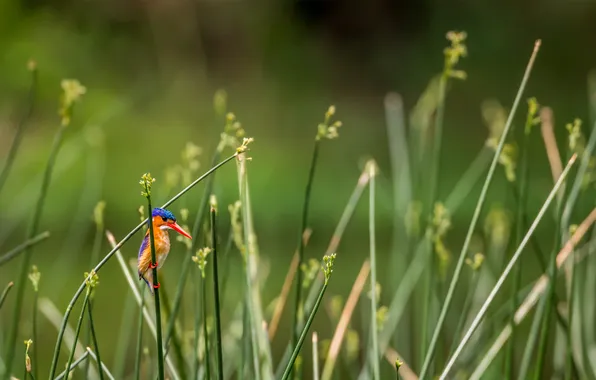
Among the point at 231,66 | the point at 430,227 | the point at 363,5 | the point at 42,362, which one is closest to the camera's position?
the point at 430,227

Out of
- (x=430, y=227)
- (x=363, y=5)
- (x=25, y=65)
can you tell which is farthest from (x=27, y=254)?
(x=363, y=5)

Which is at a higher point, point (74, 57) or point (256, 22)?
point (256, 22)

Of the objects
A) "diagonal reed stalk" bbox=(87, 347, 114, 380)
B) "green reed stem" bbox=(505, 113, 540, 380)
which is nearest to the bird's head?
"diagonal reed stalk" bbox=(87, 347, 114, 380)

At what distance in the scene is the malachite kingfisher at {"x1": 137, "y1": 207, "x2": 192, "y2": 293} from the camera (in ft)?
2.02

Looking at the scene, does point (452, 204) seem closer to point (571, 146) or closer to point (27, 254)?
point (571, 146)

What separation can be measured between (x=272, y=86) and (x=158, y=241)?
5.39 m

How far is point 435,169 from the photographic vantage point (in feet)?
3.89

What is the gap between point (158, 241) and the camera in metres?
0.62

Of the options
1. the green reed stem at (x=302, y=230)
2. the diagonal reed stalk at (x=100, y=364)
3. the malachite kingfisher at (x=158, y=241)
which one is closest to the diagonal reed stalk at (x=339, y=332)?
the green reed stem at (x=302, y=230)

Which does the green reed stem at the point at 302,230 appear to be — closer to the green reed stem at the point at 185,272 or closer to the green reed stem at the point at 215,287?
the green reed stem at the point at 185,272

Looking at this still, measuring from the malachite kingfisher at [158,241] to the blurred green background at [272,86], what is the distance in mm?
2849

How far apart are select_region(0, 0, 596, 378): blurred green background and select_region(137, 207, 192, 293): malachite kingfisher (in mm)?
2849

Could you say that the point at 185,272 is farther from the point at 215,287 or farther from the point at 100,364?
the point at 215,287

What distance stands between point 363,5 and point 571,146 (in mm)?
6013
